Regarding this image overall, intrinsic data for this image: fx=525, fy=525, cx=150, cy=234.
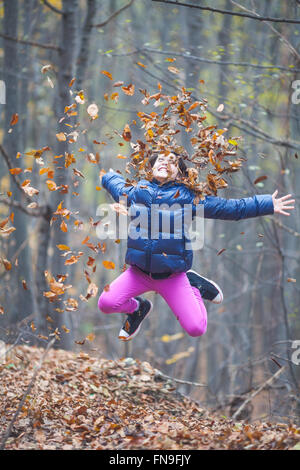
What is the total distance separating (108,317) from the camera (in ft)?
59.7

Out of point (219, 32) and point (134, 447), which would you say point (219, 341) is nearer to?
point (219, 32)

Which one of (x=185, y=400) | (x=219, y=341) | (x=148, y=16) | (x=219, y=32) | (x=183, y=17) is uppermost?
(x=148, y=16)

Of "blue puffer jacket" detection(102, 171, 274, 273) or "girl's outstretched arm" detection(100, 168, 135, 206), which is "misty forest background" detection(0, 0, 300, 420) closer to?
"girl's outstretched arm" detection(100, 168, 135, 206)

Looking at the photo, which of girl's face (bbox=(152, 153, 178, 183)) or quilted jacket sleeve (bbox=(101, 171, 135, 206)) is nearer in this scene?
girl's face (bbox=(152, 153, 178, 183))

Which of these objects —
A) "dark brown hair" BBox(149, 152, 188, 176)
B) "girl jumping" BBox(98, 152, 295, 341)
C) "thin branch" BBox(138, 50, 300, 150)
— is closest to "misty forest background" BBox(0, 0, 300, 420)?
"thin branch" BBox(138, 50, 300, 150)

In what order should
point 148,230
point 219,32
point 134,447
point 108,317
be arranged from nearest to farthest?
point 134,447
point 148,230
point 219,32
point 108,317

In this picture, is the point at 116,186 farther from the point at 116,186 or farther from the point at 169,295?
the point at 169,295

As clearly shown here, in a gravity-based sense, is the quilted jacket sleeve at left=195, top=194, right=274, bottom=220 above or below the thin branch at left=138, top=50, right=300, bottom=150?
below

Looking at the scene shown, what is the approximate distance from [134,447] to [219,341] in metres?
11.3

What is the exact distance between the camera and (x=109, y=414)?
5.47m

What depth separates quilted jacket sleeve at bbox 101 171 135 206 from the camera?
17.5ft

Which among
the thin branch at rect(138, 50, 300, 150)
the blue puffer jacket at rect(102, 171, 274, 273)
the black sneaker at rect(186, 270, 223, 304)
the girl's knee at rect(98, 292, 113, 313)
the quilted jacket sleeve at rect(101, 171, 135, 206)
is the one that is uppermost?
the thin branch at rect(138, 50, 300, 150)

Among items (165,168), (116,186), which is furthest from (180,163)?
(116,186)

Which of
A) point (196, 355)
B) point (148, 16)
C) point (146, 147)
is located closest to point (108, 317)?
point (196, 355)
